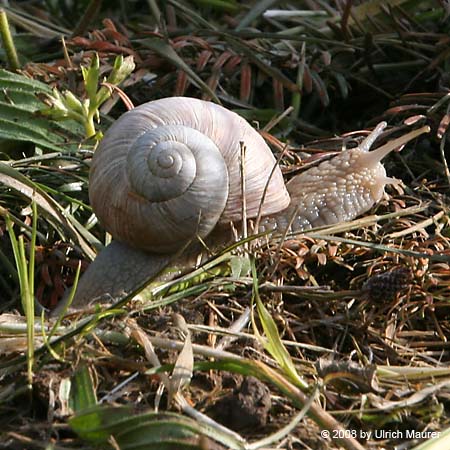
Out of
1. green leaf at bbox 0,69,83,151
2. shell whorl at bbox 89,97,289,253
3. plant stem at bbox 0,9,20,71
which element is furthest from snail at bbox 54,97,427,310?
plant stem at bbox 0,9,20,71

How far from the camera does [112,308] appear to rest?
1.84m

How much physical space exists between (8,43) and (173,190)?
0.99 meters

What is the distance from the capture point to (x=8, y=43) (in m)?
3.01

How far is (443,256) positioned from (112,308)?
30.8 inches

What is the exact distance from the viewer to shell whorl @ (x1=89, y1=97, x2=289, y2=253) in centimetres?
238

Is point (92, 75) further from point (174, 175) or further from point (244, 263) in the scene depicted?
point (244, 263)

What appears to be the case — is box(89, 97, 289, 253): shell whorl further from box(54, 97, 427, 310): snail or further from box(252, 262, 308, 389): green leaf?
box(252, 262, 308, 389): green leaf

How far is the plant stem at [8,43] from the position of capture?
9.72ft

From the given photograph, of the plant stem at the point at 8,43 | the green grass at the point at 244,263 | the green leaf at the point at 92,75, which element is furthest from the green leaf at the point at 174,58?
the green leaf at the point at 92,75

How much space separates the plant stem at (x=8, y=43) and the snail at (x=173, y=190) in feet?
2.51

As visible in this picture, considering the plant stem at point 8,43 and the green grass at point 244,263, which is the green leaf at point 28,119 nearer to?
the green grass at point 244,263

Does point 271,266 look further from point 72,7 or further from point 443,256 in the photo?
point 72,7

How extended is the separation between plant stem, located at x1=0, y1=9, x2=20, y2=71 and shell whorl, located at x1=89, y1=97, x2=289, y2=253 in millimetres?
766

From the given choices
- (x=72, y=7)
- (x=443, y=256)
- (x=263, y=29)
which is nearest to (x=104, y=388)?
(x=443, y=256)
